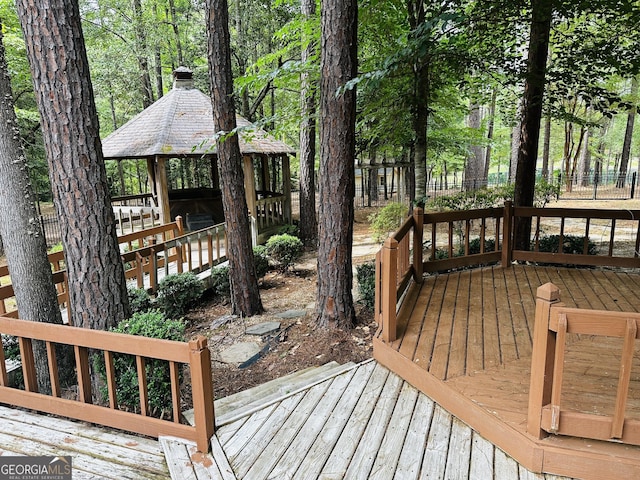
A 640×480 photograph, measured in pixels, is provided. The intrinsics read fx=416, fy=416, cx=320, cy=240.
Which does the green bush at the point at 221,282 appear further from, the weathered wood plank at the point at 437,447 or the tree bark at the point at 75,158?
the weathered wood plank at the point at 437,447

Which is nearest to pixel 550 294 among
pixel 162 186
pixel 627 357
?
pixel 627 357

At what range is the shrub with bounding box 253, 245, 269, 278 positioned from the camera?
8.59 m

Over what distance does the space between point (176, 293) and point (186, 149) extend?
4.58m

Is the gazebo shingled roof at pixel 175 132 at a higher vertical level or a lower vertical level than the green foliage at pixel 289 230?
higher

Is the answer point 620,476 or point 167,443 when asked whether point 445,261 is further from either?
point 167,443

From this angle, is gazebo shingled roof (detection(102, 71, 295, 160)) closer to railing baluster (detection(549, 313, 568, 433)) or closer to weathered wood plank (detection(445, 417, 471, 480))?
weathered wood plank (detection(445, 417, 471, 480))

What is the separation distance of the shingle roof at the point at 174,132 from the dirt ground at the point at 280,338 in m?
4.21

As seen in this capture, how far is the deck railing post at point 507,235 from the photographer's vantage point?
573 centimetres

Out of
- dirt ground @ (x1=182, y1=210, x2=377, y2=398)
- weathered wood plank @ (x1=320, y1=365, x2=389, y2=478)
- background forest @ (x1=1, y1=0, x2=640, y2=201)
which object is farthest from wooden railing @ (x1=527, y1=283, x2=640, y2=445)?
background forest @ (x1=1, y1=0, x2=640, y2=201)

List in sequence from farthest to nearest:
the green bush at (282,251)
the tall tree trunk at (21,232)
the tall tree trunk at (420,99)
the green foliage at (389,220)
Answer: the green foliage at (389,220) → the green bush at (282,251) → the tall tree trunk at (420,99) → the tall tree trunk at (21,232)

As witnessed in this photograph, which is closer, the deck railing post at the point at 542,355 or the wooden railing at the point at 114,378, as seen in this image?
the deck railing post at the point at 542,355

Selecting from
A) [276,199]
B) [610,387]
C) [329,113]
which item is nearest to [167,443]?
[610,387]

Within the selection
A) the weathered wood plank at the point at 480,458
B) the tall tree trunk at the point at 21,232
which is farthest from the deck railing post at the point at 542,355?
the tall tree trunk at the point at 21,232

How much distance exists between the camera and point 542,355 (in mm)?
2293
